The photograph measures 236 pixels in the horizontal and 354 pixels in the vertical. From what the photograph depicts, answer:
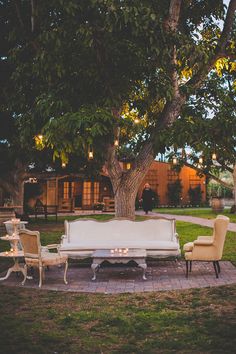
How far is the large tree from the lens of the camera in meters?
8.20

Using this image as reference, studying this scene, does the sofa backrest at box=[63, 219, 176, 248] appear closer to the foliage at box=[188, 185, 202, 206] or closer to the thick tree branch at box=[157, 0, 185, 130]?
the thick tree branch at box=[157, 0, 185, 130]

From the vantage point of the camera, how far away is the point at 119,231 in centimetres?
977

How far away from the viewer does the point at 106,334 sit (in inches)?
194

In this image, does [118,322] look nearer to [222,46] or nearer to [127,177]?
[127,177]

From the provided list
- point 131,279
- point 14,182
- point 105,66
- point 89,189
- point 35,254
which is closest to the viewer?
point 35,254

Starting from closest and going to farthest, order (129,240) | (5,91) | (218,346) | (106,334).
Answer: (218,346) → (106,334) → (129,240) → (5,91)

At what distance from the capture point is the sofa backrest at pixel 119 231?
9.66 m

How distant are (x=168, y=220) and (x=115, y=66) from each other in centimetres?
320

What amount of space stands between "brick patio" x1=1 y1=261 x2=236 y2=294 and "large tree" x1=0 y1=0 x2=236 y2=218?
1504 mm

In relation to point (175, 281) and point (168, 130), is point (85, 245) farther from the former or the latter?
point (168, 130)

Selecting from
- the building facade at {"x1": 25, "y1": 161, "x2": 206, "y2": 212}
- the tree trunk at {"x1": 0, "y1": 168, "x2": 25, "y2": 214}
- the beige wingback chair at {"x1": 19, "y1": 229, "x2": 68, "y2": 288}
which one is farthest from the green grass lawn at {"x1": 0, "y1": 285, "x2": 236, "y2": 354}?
the building facade at {"x1": 25, "y1": 161, "x2": 206, "y2": 212}

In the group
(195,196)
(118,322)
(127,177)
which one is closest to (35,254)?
(118,322)

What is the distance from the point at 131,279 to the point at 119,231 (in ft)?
5.68

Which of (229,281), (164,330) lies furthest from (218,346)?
(229,281)
